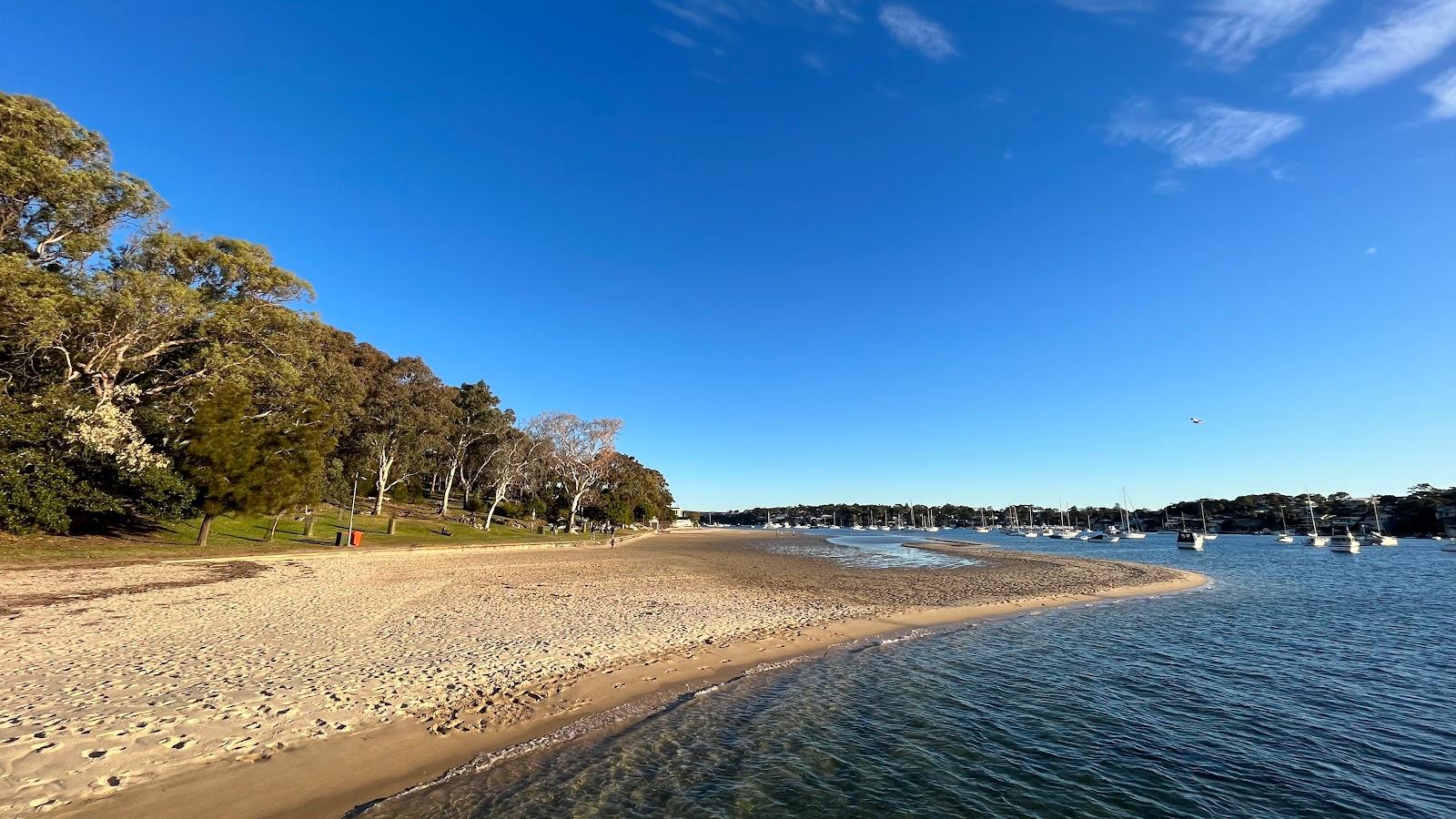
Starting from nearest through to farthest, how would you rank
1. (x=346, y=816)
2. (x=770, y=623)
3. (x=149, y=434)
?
(x=346, y=816) < (x=770, y=623) < (x=149, y=434)

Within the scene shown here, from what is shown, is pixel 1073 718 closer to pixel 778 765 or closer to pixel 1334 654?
pixel 778 765

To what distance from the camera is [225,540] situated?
111 feet

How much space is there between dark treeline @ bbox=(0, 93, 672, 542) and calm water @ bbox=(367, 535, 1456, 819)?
31652 mm

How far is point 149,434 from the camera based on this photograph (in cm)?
3034

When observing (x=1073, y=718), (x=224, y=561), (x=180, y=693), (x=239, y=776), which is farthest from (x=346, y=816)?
(x=224, y=561)

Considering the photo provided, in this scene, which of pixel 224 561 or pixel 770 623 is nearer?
pixel 770 623

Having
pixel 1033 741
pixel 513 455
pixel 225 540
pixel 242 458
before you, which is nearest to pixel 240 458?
pixel 242 458

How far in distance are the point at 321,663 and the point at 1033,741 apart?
539 inches

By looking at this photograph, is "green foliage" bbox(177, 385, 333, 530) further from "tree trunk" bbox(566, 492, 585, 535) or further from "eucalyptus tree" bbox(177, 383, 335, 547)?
"tree trunk" bbox(566, 492, 585, 535)

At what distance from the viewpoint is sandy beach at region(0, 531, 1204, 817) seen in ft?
22.8

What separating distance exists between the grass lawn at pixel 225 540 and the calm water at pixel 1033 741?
26.9 meters

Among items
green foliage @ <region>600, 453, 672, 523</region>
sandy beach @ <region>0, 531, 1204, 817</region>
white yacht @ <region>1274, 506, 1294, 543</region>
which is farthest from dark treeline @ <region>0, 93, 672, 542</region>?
white yacht @ <region>1274, 506, 1294, 543</region>

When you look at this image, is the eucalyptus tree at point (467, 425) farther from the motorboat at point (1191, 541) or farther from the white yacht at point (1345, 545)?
the white yacht at point (1345, 545)

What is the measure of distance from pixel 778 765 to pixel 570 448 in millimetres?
65865
